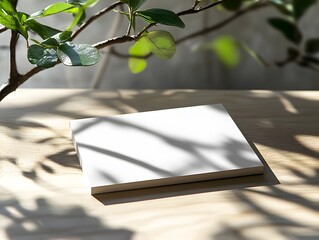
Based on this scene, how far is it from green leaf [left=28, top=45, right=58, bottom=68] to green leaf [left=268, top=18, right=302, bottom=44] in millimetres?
683

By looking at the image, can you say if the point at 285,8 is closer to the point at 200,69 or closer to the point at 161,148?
the point at 200,69

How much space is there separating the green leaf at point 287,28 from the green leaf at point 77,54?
26.3 inches

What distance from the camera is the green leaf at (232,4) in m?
1.33

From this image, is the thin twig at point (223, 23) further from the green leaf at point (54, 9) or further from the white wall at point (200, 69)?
the green leaf at point (54, 9)

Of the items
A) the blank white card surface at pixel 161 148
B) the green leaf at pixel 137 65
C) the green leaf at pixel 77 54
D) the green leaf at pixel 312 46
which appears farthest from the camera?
the green leaf at pixel 312 46

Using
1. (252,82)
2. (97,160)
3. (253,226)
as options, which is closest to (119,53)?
(252,82)

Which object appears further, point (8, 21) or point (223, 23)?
point (223, 23)

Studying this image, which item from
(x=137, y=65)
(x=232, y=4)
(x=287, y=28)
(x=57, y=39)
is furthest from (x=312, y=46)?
(x=57, y=39)

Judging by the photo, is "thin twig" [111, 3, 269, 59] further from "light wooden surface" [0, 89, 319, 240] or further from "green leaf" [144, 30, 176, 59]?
"green leaf" [144, 30, 176, 59]

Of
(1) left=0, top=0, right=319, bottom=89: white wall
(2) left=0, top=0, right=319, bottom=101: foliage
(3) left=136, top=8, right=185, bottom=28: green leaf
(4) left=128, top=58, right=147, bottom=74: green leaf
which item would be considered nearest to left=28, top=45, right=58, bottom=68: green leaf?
(2) left=0, top=0, right=319, bottom=101: foliage

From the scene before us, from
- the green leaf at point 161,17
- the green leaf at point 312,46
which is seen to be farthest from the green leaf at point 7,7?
the green leaf at point 312,46

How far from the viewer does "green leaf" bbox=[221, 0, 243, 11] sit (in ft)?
4.38

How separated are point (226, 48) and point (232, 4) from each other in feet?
0.33

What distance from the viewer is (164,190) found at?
80cm
